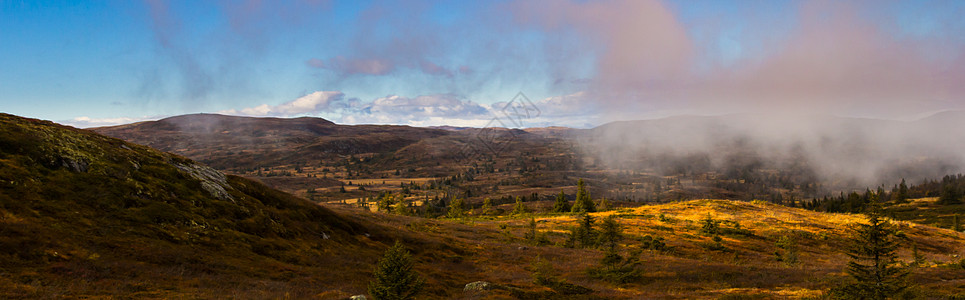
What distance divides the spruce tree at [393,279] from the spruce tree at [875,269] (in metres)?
19.8

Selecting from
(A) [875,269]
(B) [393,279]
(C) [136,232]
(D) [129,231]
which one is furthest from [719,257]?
(D) [129,231]

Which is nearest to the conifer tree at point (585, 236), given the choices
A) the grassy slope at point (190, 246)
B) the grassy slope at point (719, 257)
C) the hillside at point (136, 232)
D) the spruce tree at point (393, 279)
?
the grassy slope at point (719, 257)

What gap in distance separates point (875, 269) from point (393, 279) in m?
22.3

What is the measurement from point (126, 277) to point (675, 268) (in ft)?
117

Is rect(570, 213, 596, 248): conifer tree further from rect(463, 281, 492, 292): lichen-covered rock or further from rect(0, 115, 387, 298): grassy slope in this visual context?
rect(0, 115, 387, 298): grassy slope

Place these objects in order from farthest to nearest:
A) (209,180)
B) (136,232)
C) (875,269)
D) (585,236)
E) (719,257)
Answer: (585,236) → (719,257) → (209,180) → (136,232) → (875,269)

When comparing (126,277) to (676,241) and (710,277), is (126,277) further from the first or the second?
(676,241)

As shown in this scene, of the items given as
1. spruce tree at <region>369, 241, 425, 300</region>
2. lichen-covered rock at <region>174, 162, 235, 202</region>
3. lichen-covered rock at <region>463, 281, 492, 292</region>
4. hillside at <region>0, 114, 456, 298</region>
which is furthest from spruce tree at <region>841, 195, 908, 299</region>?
lichen-covered rock at <region>174, 162, 235, 202</region>

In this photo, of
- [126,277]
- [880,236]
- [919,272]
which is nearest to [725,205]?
[919,272]

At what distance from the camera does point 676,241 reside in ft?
171

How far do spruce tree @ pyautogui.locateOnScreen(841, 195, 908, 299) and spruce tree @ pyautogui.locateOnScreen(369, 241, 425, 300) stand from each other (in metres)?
19.8

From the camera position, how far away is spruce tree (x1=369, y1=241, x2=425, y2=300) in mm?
15461

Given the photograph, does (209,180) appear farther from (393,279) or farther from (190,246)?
(393,279)

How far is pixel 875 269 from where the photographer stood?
1730cm
